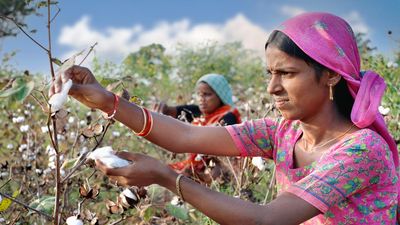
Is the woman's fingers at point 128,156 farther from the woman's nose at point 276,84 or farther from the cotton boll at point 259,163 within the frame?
the cotton boll at point 259,163

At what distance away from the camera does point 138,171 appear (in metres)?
1.20

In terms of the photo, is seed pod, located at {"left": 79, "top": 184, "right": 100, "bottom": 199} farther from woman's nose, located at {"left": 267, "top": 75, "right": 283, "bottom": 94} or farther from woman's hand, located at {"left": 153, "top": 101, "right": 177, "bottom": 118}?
woman's hand, located at {"left": 153, "top": 101, "right": 177, "bottom": 118}

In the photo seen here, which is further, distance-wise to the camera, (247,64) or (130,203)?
(247,64)

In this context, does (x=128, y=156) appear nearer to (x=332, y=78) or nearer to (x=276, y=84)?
(x=276, y=84)

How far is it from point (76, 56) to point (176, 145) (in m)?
0.59

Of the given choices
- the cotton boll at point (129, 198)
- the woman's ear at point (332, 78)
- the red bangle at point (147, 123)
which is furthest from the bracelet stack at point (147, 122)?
the woman's ear at point (332, 78)

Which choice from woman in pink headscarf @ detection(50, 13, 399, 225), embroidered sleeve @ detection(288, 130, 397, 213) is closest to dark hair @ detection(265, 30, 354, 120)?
woman in pink headscarf @ detection(50, 13, 399, 225)

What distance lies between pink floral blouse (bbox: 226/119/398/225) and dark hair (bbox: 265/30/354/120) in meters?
0.10

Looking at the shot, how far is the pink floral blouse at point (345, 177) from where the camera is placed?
53.7 inches

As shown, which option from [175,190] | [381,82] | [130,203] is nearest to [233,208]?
[175,190]

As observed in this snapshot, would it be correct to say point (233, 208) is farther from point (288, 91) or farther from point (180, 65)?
point (180, 65)

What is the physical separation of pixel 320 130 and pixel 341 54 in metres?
0.21

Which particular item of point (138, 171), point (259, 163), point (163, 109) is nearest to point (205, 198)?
point (138, 171)

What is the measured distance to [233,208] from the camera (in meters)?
1.26
